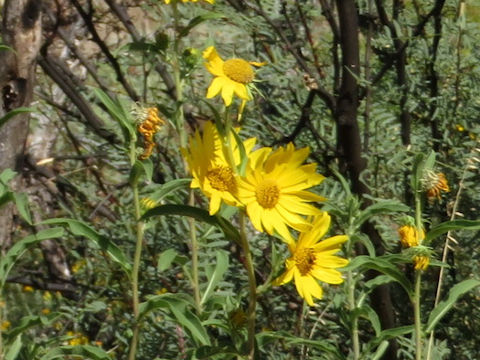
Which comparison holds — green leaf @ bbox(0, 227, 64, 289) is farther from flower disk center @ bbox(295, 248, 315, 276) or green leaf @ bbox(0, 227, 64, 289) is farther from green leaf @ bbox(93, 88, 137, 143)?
flower disk center @ bbox(295, 248, 315, 276)

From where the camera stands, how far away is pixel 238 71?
1591mm

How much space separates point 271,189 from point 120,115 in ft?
1.03

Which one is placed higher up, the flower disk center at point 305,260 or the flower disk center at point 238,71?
the flower disk center at point 238,71

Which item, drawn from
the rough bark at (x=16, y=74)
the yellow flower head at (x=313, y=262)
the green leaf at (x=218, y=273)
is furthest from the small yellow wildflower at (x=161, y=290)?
the yellow flower head at (x=313, y=262)

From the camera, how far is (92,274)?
358 cm

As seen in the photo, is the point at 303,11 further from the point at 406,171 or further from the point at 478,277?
the point at 478,277

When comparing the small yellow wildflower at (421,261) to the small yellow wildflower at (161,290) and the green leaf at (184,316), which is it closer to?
the green leaf at (184,316)

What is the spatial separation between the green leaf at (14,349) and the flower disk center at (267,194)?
60cm

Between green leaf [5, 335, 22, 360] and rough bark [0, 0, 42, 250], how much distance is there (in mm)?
606

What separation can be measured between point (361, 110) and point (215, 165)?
1.58m

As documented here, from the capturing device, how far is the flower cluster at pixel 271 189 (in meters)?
1.49

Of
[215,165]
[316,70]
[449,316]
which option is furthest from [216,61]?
[316,70]

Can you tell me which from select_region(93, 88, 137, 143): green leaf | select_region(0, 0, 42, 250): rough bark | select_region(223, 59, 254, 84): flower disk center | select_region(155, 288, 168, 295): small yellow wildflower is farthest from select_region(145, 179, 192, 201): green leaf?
select_region(155, 288, 168, 295): small yellow wildflower

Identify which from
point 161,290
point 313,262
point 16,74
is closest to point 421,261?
point 313,262
